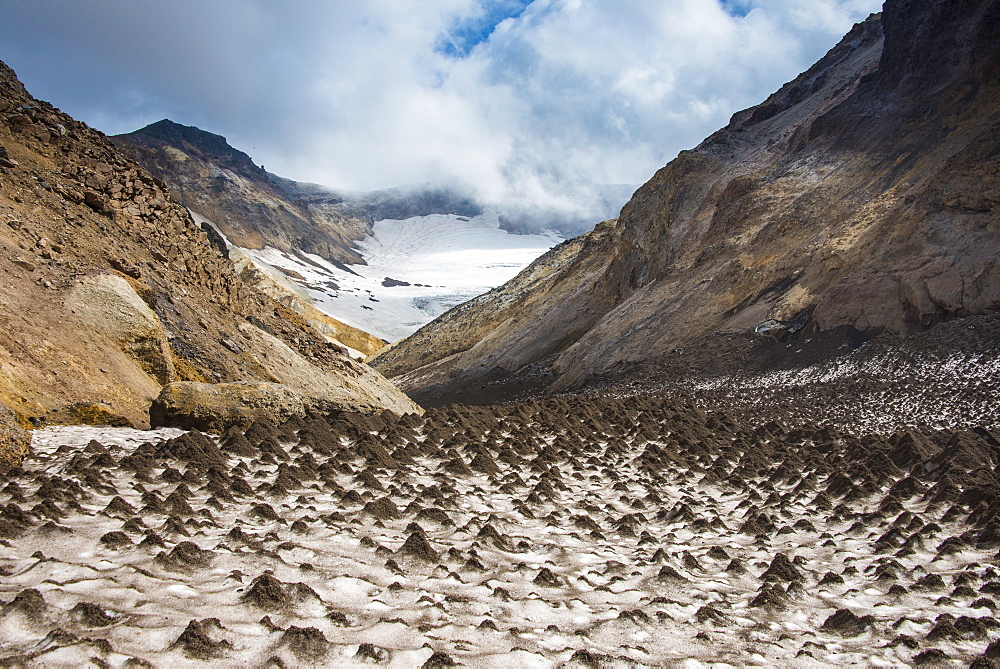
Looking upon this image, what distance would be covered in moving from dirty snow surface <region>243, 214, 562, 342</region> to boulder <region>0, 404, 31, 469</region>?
70.5 meters

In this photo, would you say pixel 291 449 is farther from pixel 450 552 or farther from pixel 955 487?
pixel 955 487

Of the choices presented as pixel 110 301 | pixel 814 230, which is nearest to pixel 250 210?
pixel 814 230

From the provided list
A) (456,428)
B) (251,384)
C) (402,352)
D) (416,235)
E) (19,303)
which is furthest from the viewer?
(416,235)

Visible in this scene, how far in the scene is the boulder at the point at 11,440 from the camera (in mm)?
5452

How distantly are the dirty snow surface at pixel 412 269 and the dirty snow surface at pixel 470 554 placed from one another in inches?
A: 2756

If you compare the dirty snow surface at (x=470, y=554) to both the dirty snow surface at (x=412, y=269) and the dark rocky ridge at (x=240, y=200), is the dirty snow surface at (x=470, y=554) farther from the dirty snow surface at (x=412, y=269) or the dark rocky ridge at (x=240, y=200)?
the dark rocky ridge at (x=240, y=200)

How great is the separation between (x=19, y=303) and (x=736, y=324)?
736 inches

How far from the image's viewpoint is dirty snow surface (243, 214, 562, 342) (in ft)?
282

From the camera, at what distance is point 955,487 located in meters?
7.47

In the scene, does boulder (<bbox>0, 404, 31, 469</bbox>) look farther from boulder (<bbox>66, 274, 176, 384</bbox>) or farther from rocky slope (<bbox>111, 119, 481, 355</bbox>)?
rocky slope (<bbox>111, 119, 481, 355</bbox>)

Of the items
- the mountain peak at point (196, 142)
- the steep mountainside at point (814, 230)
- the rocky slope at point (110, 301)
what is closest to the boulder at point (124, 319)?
the rocky slope at point (110, 301)

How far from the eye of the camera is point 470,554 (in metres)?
5.09

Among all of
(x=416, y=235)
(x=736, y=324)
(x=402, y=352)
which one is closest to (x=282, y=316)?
(x=736, y=324)

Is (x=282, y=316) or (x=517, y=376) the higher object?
(x=282, y=316)
